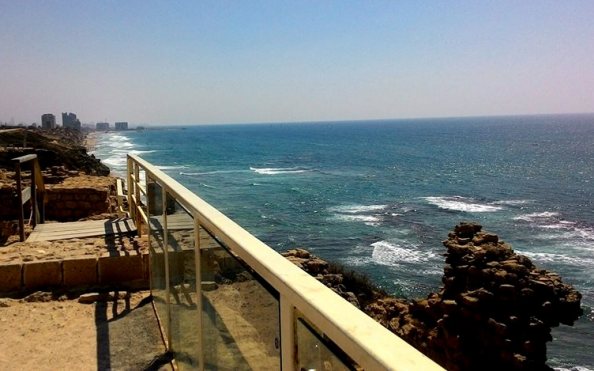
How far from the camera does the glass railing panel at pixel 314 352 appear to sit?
1135 millimetres

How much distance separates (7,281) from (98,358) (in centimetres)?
200

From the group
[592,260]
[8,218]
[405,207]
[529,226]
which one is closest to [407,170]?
[405,207]

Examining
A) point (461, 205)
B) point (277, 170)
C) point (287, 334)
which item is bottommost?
point (461, 205)

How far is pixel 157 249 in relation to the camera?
4637 millimetres

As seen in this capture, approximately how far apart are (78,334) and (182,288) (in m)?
1.51

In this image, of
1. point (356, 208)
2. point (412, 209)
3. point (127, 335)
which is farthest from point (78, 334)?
point (412, 209)

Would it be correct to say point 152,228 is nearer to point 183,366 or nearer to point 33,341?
point 33,341

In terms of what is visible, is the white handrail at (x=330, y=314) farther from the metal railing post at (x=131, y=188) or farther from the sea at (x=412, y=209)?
the sea at (x=412, y=209)

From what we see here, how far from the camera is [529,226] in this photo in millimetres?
36500

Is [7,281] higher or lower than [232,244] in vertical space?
lower

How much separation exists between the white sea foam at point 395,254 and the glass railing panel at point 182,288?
946 inches

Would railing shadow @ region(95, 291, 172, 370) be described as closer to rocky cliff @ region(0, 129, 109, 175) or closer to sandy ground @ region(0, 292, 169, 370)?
sandy ground @ region(0, 292, 169, 370)

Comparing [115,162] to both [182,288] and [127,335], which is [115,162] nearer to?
[127,335]

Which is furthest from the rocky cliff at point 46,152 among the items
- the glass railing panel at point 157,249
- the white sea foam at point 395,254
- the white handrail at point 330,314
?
the white handrail at point 330,314
